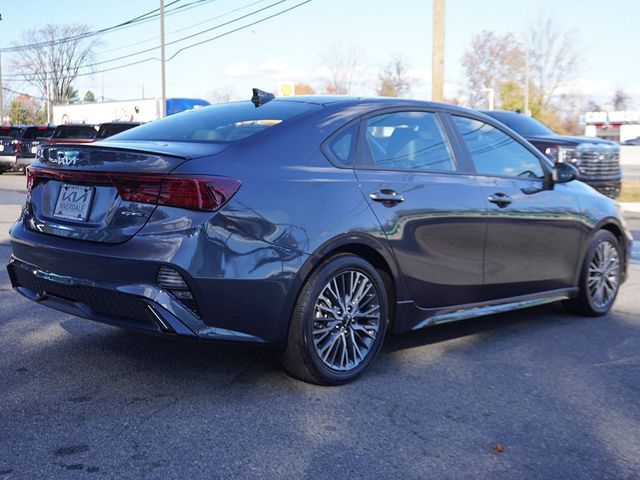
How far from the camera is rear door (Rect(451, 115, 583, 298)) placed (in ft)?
16.9

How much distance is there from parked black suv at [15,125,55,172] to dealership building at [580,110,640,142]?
4897 centimetres

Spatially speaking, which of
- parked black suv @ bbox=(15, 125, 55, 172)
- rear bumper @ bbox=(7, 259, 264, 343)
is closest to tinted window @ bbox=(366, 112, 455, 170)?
rear bumper @ bbox=(7, 259, 264, 343)

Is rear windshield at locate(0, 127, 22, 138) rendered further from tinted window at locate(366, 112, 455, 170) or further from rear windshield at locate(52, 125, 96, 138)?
tinted window at locate(366, 112, 455, 170)

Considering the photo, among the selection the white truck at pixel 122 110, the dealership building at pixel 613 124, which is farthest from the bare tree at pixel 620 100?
the white truck at pixel 122 110

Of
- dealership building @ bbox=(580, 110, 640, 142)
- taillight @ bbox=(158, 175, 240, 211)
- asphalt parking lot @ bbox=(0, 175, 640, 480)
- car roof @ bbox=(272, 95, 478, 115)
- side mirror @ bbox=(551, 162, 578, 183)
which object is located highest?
dealership building @ bbox=(580, 110, 640, 142)

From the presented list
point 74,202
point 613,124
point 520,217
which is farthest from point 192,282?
point 613,124

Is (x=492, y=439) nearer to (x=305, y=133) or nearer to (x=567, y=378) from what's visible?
(x=567, y=378)

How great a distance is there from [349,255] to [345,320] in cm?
36

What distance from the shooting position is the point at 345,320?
168 inches

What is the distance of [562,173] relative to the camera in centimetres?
572

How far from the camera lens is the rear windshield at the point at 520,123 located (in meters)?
13.7

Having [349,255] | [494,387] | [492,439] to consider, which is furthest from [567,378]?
[349,255]

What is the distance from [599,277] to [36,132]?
25738 millimetres

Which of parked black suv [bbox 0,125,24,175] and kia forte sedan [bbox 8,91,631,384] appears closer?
kia forte sedan [bbox 8,91,631,384]
